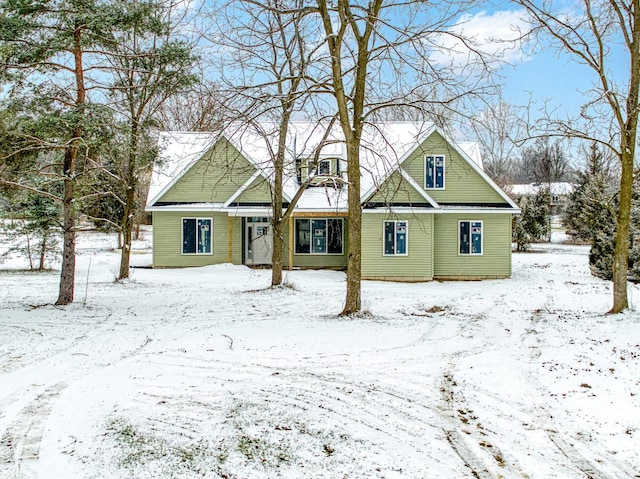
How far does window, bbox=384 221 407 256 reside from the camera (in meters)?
20.5

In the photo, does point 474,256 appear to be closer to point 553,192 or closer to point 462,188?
point 462,188

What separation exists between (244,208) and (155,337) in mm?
13019

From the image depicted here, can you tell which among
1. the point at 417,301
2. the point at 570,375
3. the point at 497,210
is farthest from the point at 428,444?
the point at 497,210

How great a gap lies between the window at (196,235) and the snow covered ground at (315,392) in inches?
388

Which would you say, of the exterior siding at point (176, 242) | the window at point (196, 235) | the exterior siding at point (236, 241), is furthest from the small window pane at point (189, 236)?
the exterior siding at point (236, 241)

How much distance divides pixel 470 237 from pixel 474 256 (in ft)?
2.57

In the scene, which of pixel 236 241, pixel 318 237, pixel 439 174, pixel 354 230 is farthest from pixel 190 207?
pixel 354 230

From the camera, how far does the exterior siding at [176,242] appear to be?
894 inches

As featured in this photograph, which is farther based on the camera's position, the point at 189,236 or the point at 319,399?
the point at 189,236

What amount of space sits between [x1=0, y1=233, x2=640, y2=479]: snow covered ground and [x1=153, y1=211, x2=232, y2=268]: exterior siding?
961 cm

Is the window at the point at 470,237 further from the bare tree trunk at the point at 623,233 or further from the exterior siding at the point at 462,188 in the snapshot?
the bare tree trunk at the point at 623,233

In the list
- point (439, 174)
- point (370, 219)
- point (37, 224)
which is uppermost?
point (439, 174)

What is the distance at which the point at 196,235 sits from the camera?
75.4 feet

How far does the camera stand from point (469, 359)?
25.9ft
